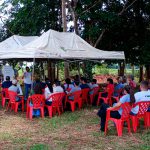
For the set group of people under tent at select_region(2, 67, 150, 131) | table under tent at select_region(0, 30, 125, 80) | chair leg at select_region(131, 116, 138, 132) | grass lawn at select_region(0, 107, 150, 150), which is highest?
table under tent at select_region(0, 30, 125, 80)

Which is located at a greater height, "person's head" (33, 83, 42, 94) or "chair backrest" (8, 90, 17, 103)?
"person's head" (33, 83, 42, 94)

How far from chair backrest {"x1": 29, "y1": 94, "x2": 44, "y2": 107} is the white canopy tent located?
1318 millimetres

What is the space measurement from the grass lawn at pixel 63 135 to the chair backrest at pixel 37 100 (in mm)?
463

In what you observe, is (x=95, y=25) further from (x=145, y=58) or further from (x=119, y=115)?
(x=119, y=115)

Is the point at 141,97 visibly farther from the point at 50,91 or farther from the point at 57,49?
the point at 57,49

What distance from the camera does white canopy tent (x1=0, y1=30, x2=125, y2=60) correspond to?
11.3 meters

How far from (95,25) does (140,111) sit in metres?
11.4

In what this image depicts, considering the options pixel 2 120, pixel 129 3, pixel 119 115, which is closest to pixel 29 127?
pixel 2 120

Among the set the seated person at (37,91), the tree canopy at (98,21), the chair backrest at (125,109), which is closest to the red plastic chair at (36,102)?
the seated person at (37,91)

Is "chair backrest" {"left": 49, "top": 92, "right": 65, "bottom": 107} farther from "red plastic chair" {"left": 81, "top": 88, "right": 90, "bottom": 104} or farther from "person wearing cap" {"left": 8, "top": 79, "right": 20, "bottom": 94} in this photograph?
"red plastic chair" {"left": 81, "top": 88, "right": 90, "bottom": 104}

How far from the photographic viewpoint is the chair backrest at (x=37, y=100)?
34.1 feet

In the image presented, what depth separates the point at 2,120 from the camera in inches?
408

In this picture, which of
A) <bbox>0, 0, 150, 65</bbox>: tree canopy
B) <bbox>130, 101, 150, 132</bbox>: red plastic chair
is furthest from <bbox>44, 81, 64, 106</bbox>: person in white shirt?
<bbox>0, 0, 150, 65</bbox>: tree canopy

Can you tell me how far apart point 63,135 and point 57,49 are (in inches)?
181
